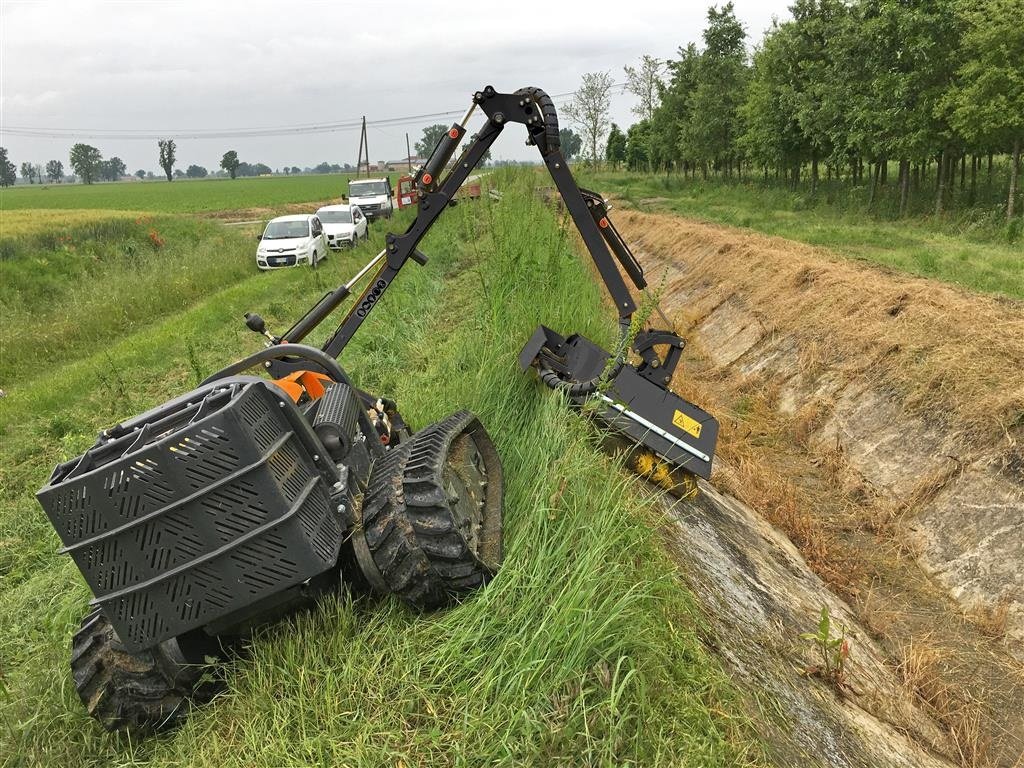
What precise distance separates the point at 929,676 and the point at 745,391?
463 cm

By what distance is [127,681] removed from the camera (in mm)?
2322

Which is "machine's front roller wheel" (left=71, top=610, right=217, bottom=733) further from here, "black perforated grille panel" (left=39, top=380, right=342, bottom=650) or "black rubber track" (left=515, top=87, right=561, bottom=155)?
"black rubber track" (left=515, top=87, right=561, bottom=155)

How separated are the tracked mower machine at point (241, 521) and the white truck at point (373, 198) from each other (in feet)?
71.5

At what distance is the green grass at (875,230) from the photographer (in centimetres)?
1112

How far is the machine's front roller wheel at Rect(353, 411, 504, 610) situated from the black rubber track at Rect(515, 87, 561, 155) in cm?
259

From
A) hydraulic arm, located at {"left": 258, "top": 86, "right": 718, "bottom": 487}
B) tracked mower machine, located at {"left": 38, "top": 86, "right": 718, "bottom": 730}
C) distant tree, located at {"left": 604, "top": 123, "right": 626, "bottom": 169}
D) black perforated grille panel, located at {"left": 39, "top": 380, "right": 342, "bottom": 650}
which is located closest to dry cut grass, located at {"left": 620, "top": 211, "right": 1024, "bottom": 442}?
hydraulic arm, located at {"left": 258, "top": 86, "right": 718, "bottom": 487}

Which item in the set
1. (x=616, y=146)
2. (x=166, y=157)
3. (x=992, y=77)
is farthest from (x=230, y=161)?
(x=992, y=77)

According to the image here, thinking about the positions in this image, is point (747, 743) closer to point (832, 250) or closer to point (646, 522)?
point (646, 522)

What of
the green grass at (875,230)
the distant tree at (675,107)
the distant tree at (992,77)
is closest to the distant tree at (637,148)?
the distant tree at (675,107)

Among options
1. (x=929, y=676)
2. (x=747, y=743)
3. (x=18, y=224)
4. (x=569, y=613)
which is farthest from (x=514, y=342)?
(x=18, y=224)

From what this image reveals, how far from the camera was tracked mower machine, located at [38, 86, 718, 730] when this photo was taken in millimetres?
1948

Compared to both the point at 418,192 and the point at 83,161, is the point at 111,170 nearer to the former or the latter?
the point at 83,161

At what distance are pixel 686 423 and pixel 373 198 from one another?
74.0 feet

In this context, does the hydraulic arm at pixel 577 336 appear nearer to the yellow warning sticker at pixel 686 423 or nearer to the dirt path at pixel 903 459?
the yellow warning sticker at pixel 686 423
